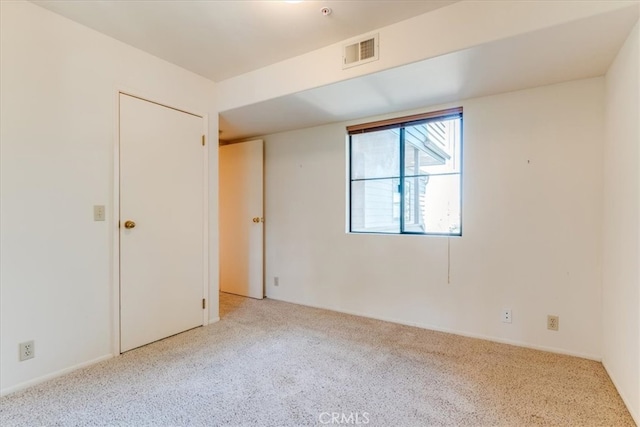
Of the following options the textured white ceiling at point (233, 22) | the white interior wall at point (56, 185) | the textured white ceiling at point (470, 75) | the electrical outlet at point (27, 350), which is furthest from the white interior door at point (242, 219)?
the electrical outlet at point (27, 350)

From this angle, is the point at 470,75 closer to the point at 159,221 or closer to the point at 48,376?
the point at 159,221

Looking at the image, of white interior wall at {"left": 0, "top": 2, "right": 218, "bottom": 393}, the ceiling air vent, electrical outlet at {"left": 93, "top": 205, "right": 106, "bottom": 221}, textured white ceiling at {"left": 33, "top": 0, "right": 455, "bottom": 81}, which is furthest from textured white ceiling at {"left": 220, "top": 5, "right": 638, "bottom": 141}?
electrical outlet at {"left": 93, "top": 205, "right": 106, "bottom": 221}

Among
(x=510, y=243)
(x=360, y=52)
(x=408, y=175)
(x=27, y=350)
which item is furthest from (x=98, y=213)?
(x=510, y=243)

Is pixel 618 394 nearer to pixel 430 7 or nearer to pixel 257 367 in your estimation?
pixel 257 367

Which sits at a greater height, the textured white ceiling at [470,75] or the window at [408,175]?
the textured white ceiling at [470,75]

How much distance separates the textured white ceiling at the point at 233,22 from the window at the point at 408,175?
3.71ft

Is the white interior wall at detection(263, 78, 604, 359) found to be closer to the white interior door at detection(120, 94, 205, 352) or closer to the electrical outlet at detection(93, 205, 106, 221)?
the white interior door at detection(120, 94, 205, 352)

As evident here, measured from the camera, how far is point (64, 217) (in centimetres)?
214

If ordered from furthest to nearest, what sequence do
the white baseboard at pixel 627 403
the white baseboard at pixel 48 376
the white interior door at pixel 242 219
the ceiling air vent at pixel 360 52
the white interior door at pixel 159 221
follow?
the white interior door at pixel 242 219 < the white interior door at pixel 159 221 < the ceiling air vent at pixel 360 52 < the white baseboard at pixel 48 376 < the white baseboard at pixel 627 403

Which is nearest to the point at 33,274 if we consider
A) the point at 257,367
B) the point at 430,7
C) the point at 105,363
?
the point at 105,363

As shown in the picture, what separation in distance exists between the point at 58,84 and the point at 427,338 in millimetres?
3349

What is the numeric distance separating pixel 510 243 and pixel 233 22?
2.68 metres

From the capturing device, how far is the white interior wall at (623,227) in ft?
5.50

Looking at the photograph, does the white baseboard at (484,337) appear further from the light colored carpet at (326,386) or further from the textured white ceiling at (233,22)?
the textured white ceiling at (233,22)
